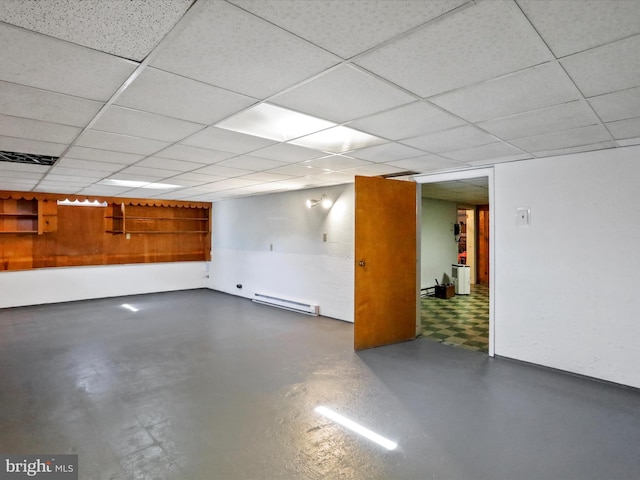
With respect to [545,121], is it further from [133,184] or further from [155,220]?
[155,220]

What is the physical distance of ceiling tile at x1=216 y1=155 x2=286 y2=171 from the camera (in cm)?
377

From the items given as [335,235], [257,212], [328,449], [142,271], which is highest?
[257,212]

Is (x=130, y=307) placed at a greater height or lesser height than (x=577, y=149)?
lesser

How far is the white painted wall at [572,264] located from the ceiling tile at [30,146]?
4699 millimetres

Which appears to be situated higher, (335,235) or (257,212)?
(257,212)

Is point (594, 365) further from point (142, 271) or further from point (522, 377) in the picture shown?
point (142, 271)

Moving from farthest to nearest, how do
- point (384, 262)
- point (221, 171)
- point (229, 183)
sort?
point (229, 183), point (221, 171), point (384, 262)

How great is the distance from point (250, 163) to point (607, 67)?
3.24m

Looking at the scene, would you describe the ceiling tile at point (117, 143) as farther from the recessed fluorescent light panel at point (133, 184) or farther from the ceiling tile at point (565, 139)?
the ceiling tile at point (565, 139)

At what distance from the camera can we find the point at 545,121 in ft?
8.18

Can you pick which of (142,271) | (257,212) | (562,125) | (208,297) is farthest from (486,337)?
(142,271)

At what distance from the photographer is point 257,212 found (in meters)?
7.53

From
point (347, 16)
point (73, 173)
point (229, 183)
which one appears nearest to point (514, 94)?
point (347, 16)

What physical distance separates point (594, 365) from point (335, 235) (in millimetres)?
3724
